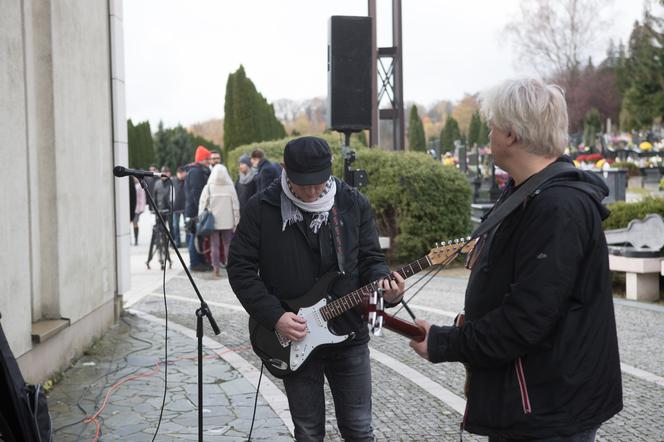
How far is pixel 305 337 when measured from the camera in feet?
11.9

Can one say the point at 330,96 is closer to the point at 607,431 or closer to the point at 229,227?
the point at 229,227

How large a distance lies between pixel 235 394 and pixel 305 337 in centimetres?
285

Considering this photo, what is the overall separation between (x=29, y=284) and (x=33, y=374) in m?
0.66

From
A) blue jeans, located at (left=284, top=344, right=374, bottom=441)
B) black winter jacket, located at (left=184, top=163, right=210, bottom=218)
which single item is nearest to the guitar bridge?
blue jeans, located at (left=284, top=344, right=374, bottom=441)

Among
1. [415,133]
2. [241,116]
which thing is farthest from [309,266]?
[415,133]

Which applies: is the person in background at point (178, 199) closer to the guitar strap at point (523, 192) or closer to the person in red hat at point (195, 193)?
the person in red hat at point (195, 193)

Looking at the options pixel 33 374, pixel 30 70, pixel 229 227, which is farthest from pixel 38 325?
pixel 229 227

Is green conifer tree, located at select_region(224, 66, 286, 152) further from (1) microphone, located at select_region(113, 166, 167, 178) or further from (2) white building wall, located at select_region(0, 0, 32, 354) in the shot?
(1) microphone, located at select_region(113, 166, 167, 178)

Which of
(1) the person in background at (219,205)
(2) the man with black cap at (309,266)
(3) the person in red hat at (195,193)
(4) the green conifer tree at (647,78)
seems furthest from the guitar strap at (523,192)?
(4) the green conifer tree at (647,78)

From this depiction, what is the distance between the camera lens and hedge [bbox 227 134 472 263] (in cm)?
1459

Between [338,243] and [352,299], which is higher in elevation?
[338,243]

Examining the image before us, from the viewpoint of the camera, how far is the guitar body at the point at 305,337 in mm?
3635

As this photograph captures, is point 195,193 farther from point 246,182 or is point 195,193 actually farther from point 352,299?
point 352,299

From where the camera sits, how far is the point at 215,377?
Answer: 6871 millimetres
